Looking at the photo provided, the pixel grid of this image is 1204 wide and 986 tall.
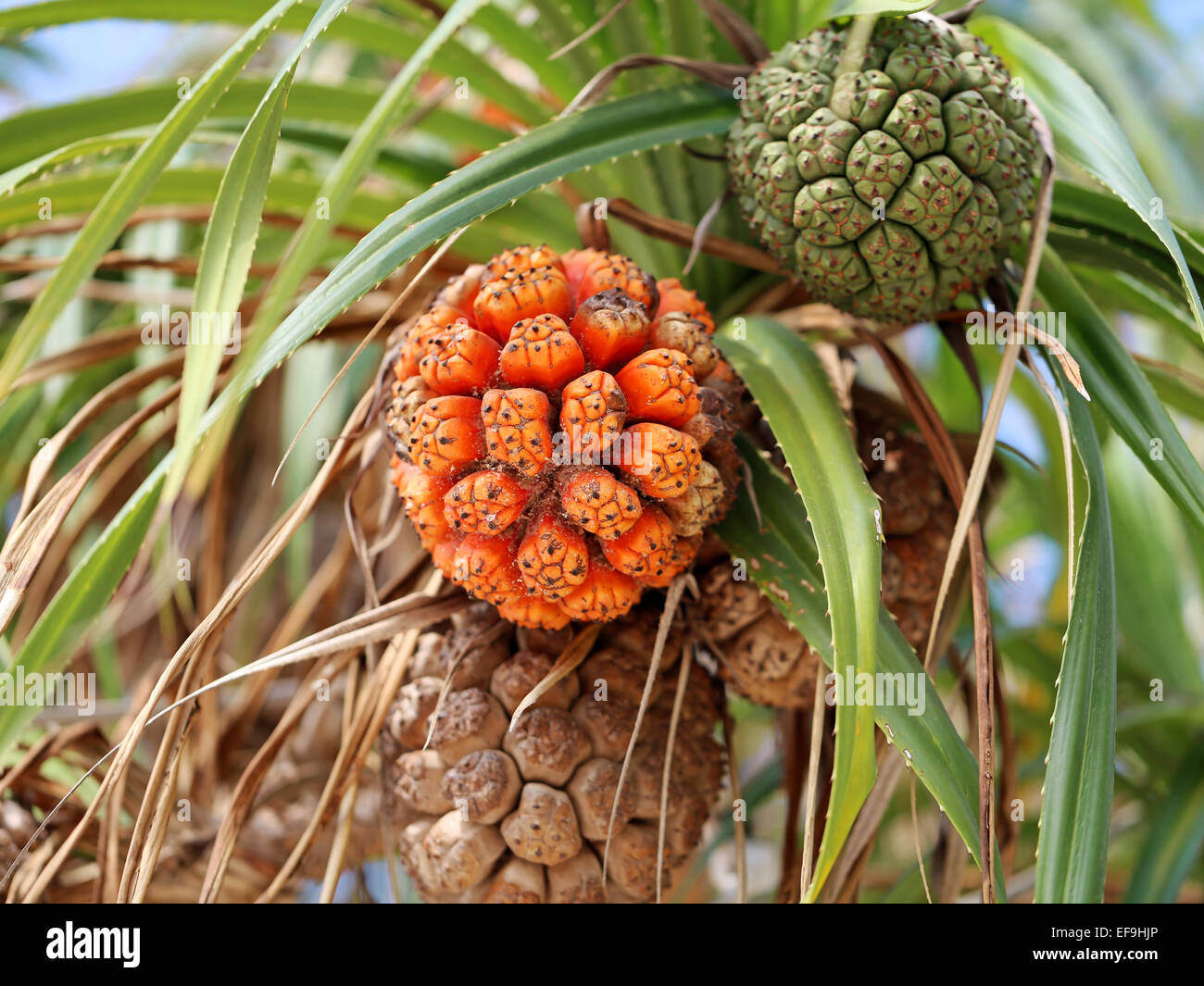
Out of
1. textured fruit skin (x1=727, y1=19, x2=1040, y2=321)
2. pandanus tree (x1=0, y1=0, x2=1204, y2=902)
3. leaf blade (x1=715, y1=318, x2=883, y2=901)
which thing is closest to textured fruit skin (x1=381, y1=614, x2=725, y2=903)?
pandanus tree (x1=0, y1=0, x2=1204, y2=902)

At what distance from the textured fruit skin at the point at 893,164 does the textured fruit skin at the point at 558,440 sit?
0.11 m

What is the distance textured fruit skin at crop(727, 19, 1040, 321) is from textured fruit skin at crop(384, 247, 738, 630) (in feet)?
0.35

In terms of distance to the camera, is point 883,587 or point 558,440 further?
point 883,587

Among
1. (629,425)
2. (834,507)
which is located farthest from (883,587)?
(629,425)

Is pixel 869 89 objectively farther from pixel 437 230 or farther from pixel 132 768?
pixel 132 768

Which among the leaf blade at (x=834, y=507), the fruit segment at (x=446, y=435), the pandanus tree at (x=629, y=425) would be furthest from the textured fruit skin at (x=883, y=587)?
the fruit segment at (x=446, y=435)

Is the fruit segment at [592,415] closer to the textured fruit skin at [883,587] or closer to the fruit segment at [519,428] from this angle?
the fruit segment at [519,428]

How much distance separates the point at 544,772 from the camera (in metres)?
0.64

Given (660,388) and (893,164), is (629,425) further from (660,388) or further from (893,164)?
(893,164)

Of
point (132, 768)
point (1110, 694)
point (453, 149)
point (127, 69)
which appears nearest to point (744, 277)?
point (1110, 694)

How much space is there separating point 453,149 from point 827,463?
876 mm

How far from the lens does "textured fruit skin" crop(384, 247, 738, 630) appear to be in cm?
55

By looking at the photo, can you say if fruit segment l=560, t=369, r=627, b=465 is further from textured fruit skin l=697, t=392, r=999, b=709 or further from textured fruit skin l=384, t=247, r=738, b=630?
textured fruit skin l=697, t=392, r=999, b=709

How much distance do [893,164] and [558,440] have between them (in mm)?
274
